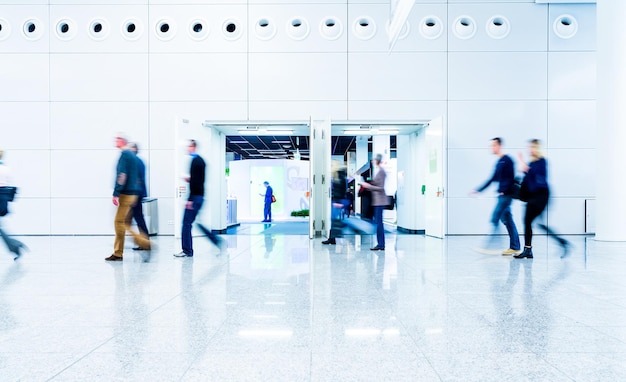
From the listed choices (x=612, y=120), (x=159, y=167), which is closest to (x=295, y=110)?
(x=159, y=167)

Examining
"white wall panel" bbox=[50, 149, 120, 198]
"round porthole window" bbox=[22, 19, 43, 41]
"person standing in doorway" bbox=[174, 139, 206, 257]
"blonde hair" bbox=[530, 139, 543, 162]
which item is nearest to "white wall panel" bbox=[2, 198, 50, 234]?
"white wall panel" bbox=[50, 149, 120, 198]

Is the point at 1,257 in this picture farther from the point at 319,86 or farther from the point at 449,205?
the point at 449,205

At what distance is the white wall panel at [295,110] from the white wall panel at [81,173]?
3.85 metres

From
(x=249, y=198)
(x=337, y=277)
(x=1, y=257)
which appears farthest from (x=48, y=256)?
(x=249, y=198)

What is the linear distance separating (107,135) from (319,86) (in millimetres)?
5577

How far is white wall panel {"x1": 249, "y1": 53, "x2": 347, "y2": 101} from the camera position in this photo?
10727 mm

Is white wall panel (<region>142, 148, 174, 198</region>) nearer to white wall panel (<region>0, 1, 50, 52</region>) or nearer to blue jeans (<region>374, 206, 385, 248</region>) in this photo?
white wall panel (<region>0, 1, 50, 52</region>)

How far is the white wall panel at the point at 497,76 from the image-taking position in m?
10.7

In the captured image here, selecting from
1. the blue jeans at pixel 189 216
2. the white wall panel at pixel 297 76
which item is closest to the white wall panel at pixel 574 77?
the white wall panel at pixel 297 76

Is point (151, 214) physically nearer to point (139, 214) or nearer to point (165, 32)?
point (139, 214)

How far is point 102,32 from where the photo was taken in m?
10.8

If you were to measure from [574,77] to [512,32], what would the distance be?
195 cm

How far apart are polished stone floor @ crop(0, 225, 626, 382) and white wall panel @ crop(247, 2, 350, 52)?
21.2 ft

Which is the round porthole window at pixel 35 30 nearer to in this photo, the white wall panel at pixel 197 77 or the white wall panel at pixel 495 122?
the white wall panel at pixel 197 77
